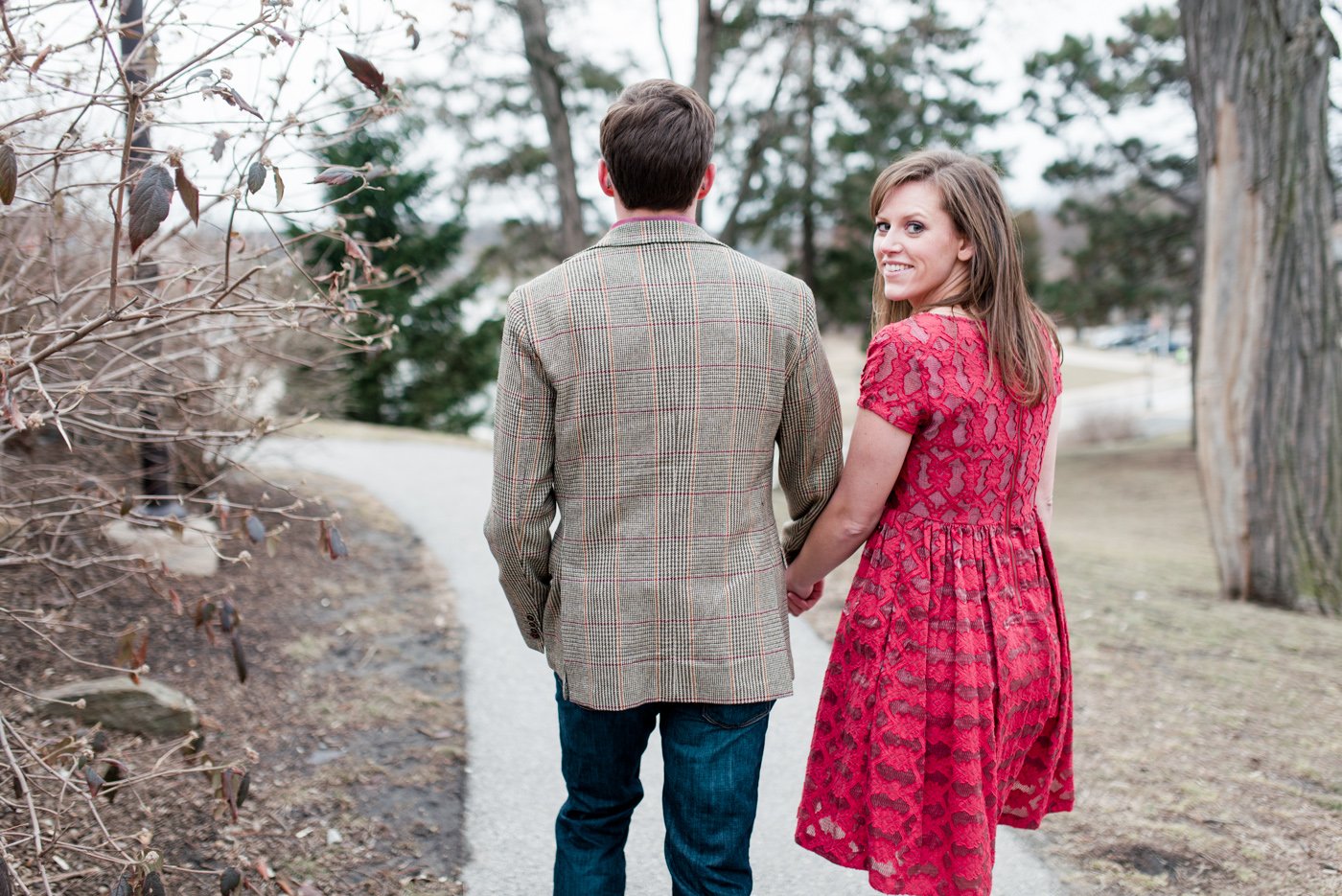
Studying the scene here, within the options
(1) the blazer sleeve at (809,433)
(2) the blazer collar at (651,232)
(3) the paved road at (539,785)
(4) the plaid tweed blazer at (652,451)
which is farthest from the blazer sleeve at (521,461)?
(3) the paved road at (539,785)

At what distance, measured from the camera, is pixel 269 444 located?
7.35 meters

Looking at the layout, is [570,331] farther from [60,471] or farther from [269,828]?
[60,471]

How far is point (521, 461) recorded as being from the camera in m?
1.84

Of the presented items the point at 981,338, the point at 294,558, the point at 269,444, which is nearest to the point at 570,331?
the point at 981,338

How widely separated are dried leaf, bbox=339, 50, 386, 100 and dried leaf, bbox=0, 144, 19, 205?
655 mm

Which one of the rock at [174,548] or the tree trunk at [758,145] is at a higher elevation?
the tree trunk at [758,145]

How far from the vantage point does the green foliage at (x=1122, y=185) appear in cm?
1491

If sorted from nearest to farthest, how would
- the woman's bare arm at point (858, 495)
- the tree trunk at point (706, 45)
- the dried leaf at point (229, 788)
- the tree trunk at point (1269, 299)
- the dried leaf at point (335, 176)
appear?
the woman's bare arm at point (858, 495) < the dried leaf at point (335, 176) < the dried leaf at point (229, 788) < the tree trunk at point (1269, 299) < the tree trunk at point (706, 45)

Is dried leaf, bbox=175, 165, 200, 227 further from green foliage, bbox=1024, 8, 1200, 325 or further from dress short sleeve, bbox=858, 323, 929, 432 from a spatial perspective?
green foliage, bbox=1024, 8, 1200, 325

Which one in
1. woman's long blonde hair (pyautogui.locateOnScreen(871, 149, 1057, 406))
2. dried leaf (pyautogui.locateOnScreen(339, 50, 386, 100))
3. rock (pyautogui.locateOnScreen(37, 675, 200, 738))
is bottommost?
rock (pyautogui.locateOnScreen(37, 675, 200, 738))

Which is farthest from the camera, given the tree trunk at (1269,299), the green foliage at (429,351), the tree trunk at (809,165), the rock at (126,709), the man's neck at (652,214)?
the green foliage at (429,351)

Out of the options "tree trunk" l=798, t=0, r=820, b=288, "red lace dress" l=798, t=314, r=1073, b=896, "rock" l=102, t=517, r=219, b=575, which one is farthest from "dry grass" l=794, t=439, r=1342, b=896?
"tree trunk" l=798, t=0, r=820, b=288

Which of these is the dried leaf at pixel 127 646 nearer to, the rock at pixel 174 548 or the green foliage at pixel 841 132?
the rock at pixel 174 548

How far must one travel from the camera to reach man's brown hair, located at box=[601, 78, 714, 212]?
1718 mm
